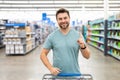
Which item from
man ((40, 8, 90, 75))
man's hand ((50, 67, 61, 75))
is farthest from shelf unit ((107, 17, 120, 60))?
man's hand ((50, 67, 61, 75))

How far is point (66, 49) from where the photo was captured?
10.3 ft

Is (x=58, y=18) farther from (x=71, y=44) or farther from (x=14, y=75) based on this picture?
(x=14, y=75)

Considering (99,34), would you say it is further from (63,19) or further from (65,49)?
(63,19)

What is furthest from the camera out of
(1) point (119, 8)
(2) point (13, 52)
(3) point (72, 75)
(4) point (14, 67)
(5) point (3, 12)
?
(5) point (3, 12)

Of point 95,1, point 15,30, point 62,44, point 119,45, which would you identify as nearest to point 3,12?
point 95,1

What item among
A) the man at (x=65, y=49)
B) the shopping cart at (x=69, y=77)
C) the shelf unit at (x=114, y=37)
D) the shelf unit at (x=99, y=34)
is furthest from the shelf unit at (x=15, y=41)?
the shopping cart at (x=69, y=77)

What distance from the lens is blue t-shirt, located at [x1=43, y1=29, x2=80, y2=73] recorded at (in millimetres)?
3125

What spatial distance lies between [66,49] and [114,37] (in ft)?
32.2

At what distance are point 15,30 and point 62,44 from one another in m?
11.0

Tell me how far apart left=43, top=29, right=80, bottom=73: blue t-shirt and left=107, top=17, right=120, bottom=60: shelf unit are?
8922mm

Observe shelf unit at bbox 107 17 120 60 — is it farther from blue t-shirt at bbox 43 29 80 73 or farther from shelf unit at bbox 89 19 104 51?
blue t-shirt at bbox 43 29 80 73

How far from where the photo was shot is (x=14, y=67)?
1019cm

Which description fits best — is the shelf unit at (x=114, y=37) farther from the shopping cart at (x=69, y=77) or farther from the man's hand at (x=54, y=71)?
the man's hand at (x=54, y=71)

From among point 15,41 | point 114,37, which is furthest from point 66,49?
point 15,41
